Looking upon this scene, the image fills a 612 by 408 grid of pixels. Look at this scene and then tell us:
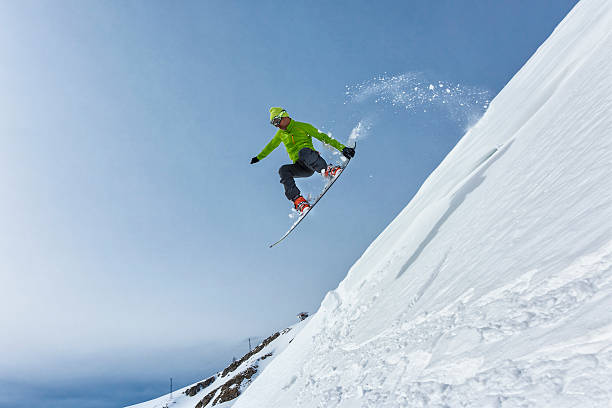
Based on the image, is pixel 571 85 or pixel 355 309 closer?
pixel 571 85

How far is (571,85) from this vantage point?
493cm

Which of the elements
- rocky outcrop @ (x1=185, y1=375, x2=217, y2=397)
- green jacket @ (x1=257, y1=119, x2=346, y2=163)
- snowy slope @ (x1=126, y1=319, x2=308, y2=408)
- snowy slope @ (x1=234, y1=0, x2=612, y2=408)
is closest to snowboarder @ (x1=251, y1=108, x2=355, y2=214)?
green jacket @ (x1=257, y1=119, x2=346, y2=163)

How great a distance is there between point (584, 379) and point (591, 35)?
7788 millimetres

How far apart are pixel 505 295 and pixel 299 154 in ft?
21.4

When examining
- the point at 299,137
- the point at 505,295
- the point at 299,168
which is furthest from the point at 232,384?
the point at 505,295

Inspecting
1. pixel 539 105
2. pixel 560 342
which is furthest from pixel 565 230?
pixel 539 105

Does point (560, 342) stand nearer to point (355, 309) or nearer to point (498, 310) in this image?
point (498, 310)

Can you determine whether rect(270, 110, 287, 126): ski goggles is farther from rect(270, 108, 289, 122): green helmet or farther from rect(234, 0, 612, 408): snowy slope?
rect(234, 0, 612, 408): snowy slope

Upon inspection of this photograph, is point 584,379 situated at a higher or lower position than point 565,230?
lower

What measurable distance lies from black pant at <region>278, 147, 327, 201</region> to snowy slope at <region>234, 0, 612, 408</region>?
307 centimetres

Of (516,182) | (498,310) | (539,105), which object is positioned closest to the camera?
(498,310)

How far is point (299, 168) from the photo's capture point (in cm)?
866

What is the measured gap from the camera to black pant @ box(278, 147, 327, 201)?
8.40 metres

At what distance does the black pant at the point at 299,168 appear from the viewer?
8398 mm
